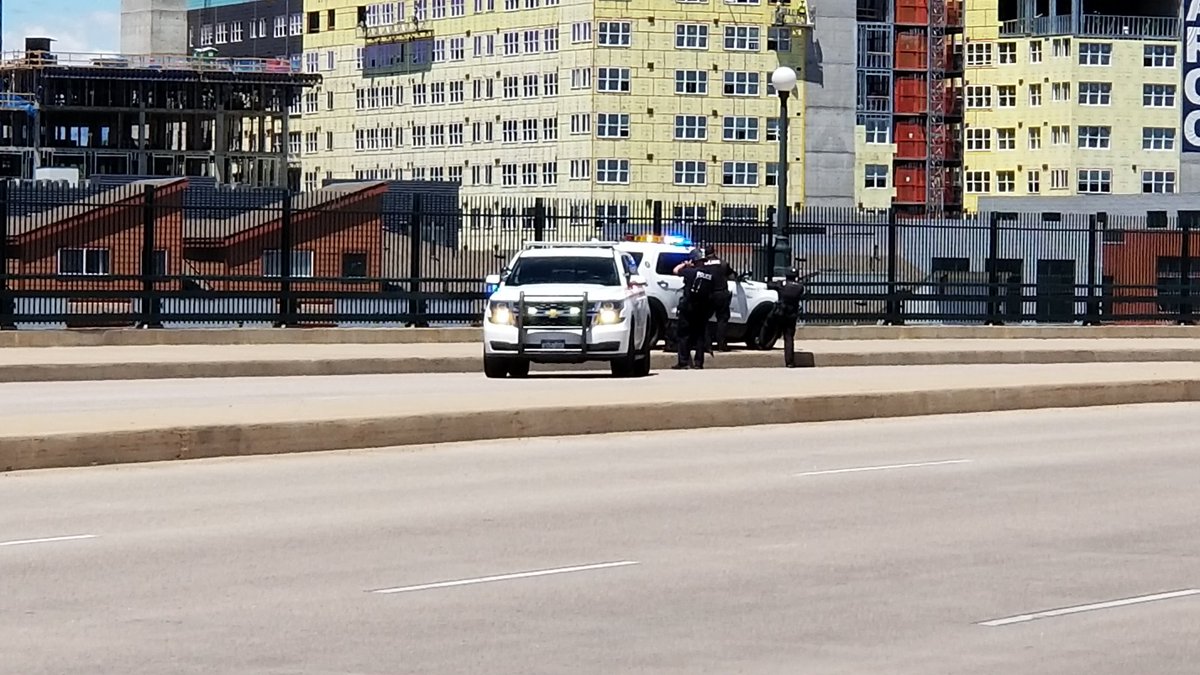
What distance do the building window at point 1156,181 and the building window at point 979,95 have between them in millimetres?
11103

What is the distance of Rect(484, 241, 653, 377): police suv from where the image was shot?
3159 centimetres

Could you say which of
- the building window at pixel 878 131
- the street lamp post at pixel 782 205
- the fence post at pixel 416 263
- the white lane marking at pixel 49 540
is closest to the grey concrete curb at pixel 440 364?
the street lamp post at pixel 782 205

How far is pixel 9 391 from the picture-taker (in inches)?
1102

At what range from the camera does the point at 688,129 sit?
461 feet

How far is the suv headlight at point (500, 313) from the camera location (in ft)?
104

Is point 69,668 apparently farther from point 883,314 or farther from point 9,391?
point 883,314

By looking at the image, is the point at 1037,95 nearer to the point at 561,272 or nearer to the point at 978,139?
the point at 978,139

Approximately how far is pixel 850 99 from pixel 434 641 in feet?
448

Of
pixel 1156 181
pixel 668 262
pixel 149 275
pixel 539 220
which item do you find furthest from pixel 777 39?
pixel 149 275

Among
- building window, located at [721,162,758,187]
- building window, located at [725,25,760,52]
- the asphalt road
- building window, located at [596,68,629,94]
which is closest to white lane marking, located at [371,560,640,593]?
the asphalt road

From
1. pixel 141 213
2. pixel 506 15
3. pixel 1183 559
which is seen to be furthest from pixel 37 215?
pixel 506 15

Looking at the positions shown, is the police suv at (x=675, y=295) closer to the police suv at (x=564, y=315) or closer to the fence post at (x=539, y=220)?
the fence post at (x=539, y=220)

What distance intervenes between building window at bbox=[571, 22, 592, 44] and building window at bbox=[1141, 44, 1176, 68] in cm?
3669

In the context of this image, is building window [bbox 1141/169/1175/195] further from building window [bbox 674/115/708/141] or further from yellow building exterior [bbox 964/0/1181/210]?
building window [bbox 674/115/708/141]
